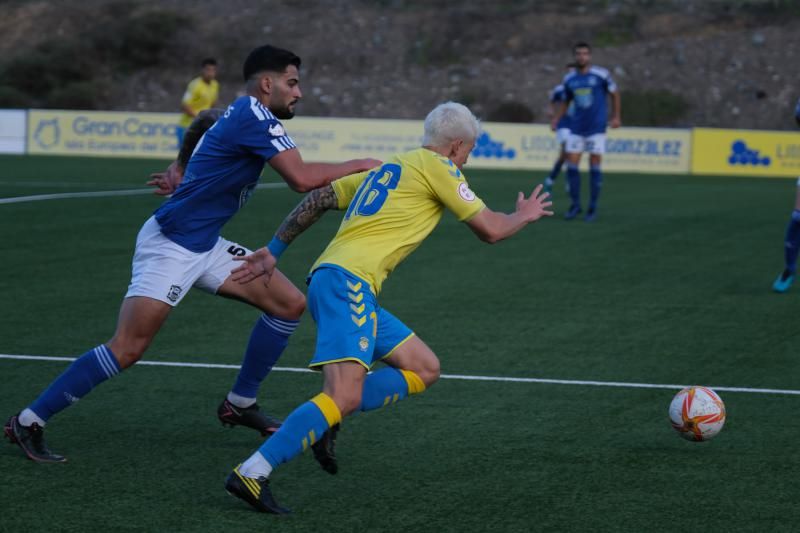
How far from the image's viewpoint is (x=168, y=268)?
5.89 meters

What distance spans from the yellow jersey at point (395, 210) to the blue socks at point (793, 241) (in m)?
6.68

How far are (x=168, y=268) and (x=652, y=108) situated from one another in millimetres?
41990

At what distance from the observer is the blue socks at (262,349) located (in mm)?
6312

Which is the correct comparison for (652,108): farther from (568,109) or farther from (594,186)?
(594,186)

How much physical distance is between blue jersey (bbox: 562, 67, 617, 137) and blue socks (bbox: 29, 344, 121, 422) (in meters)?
14.1

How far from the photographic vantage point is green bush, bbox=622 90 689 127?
45.8m

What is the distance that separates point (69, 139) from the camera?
1347 inches

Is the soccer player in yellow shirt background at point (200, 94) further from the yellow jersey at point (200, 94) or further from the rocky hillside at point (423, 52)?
the rocky hillside at point (423, 52)

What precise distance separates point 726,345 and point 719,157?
2398 cm

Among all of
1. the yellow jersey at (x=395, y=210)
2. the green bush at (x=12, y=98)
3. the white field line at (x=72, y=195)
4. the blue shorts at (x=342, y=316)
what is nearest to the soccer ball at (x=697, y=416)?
the yellow jersey at (x=395, y=210)

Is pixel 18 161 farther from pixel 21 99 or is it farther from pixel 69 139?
pixel 21 99

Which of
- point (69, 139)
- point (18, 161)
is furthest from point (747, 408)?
point (69, 139)

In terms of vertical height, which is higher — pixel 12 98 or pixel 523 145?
pixel 12 98

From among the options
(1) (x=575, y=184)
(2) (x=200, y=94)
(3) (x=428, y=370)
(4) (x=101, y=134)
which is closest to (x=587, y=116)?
(1) (x=575, y=184)
